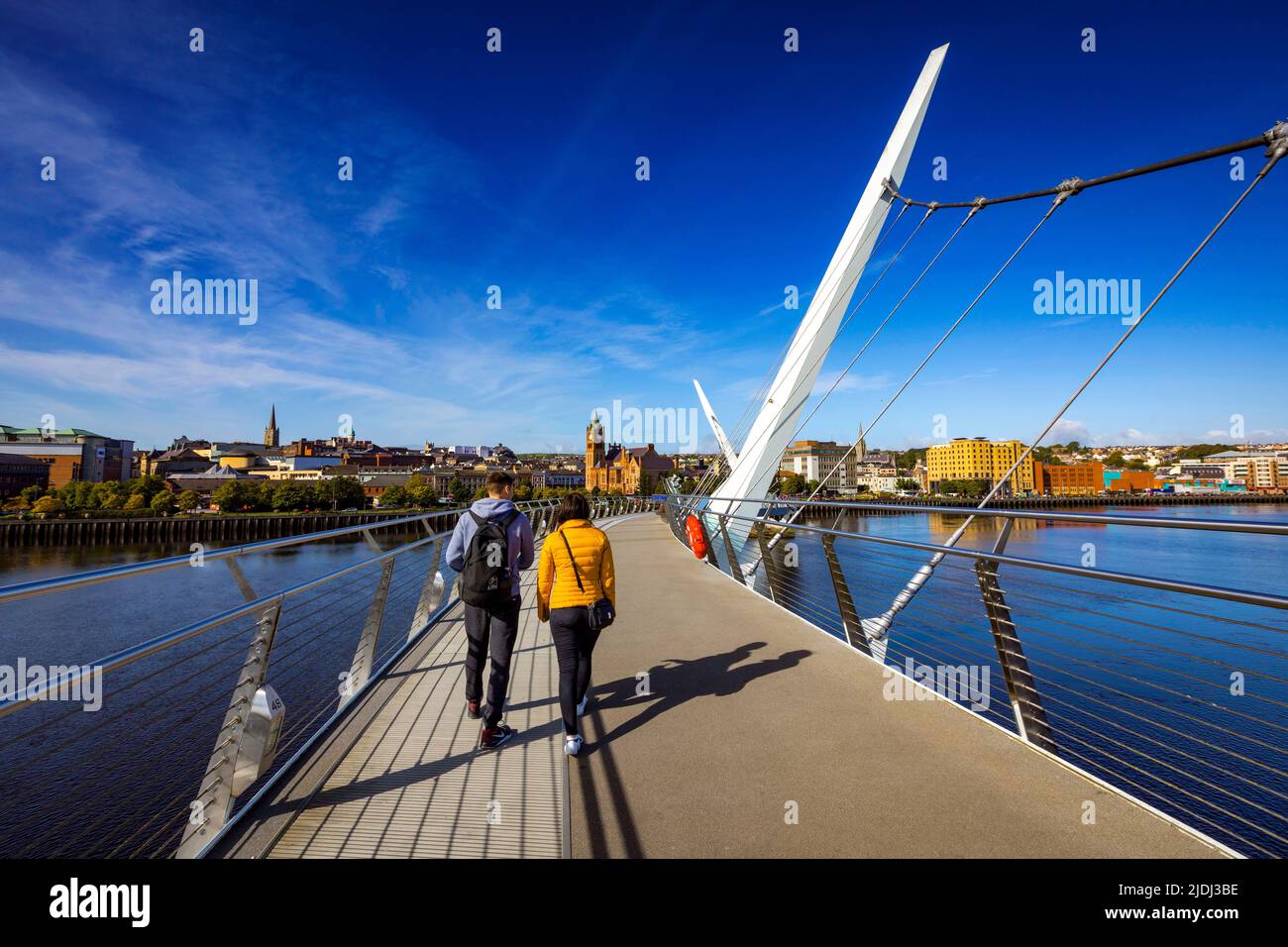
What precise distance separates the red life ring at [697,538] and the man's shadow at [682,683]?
278 inches

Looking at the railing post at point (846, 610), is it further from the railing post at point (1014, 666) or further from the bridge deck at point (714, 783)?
the railing post at point (1014, 666)

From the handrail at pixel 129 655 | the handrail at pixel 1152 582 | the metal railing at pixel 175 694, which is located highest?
the handrail at pixel 1152 582

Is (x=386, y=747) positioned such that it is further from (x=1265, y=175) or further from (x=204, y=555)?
(x=1265, y=175)

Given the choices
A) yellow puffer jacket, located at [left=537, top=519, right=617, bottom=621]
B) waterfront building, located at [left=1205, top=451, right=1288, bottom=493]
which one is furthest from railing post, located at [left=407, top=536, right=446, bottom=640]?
waterfront building, located at [left=1205, top=451, right=1288, bottom=493]

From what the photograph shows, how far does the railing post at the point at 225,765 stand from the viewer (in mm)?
2275

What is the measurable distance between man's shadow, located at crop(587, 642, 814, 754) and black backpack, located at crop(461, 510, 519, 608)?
2.97 ft

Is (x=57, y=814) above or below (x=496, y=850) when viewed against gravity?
below

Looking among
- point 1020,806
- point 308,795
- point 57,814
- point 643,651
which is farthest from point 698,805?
point 57,814

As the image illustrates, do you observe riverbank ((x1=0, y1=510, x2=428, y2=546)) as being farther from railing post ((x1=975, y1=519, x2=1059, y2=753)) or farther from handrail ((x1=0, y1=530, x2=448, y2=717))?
railing post ((x1=975, y1=519, x2=1059, y2=753))

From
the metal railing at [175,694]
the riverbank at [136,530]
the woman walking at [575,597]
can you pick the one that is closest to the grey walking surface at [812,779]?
the woman walking at [575,597]

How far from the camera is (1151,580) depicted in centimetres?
230
